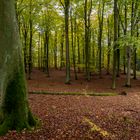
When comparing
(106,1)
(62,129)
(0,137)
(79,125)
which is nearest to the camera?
→ (0,137)

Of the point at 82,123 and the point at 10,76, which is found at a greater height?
the point at 10,76

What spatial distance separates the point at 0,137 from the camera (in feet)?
20.0

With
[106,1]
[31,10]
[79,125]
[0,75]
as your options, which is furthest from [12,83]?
[106,1]

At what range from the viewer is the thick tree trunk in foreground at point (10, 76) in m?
6.57

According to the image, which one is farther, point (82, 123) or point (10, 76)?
point (82, 123)

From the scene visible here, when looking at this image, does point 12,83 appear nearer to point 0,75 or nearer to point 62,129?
point 0,75

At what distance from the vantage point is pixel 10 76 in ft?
21.7

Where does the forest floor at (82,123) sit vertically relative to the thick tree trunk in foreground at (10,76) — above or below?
below

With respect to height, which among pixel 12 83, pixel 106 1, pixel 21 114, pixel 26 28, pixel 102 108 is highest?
pixel 106 1

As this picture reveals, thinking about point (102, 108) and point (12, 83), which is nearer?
point (12, 83)

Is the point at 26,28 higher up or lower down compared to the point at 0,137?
higher up

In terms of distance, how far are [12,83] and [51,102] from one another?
502 centimetres

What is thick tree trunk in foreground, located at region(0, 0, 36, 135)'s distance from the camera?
657cm

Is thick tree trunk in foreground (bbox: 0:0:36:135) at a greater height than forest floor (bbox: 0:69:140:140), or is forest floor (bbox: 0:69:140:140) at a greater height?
thick tree trunk in foreground (bbox: 0:0:36:135)
